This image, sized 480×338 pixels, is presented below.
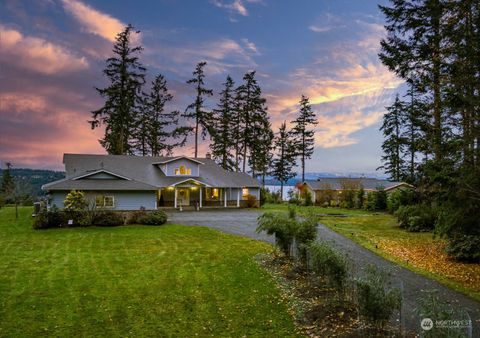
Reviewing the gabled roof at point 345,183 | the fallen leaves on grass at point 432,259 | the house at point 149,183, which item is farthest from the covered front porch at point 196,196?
the fallen leaves on grass at point 432,259

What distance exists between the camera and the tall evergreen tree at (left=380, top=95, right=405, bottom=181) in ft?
165

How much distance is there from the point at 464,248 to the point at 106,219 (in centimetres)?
2110

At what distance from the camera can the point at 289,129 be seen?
60562 mm

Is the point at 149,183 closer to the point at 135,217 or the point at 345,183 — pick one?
the point at 135,217

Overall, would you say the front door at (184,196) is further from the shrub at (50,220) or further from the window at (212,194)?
the shrub at (50,220)

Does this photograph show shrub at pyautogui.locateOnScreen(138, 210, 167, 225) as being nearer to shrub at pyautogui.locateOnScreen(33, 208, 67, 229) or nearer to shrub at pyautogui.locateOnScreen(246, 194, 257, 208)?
shrub at pyautogui.locateOnScreen(33, 208, 67, 229)

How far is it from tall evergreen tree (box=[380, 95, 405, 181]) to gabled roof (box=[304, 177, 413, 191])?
7.07 feet

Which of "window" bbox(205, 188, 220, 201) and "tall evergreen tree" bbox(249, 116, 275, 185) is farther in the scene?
"tall evergreen tree" bbox(249, 116, 275, 185)

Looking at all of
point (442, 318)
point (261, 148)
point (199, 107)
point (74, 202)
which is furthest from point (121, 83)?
point (442, 318)

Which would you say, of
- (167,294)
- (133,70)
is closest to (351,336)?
(167,294)

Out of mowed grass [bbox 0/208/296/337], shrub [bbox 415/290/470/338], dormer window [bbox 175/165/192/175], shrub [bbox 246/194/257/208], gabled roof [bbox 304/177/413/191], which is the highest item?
dormer window [bbox 175/165/192/175]

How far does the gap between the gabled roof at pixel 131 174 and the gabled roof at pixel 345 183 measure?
13.9 metres

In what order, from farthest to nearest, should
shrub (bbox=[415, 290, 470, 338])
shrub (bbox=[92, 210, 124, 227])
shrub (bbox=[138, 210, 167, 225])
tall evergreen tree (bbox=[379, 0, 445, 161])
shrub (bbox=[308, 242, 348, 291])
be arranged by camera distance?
shrub (bbox=[138, 210, 167, 225]), shrub (bbox=[92, 210, 124, 227]), tall evergreen tree (bbox=[379, 0, 445, 161]), shrub (bbox=[308, 242, 348, 291]), shrub (bbox=[415, 290, 470, 338])

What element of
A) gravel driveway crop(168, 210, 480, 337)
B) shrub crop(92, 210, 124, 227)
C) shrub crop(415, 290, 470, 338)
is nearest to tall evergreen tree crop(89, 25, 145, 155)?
shrub crop(92, 210, 124, 227)
